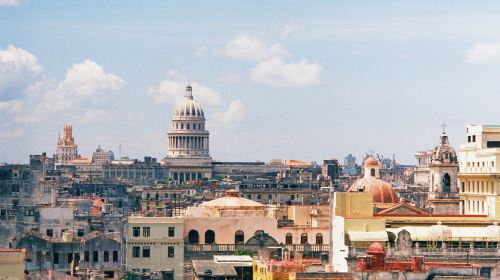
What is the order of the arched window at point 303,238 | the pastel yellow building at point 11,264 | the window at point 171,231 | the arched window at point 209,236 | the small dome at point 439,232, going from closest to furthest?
the pastel yellow building at point 11,264 < the small dome at point 439,232 < the window at point 171,231 < the arched window at point 303,238 < the arched window at point 209,236

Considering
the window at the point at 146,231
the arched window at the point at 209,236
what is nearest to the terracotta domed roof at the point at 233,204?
the arched window at the point at 209,236

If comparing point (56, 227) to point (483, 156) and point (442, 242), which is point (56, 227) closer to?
point (483, 156)

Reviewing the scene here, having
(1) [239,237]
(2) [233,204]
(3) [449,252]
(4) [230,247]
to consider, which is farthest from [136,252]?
(3) [449,252]

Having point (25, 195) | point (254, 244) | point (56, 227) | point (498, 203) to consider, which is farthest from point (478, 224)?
point (25, 195)

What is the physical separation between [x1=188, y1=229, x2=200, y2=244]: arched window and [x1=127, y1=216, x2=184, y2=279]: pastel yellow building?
414 cm

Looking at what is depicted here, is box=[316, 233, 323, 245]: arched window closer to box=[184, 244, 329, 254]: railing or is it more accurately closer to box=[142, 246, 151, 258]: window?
box=[184, 244, 329, 254]: railing

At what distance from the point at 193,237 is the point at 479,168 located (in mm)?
19674

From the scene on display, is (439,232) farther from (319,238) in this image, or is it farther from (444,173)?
(444,173)

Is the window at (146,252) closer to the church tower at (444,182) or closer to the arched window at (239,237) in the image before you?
the arched window at (239,237)

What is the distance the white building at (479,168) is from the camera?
10356 centimetres

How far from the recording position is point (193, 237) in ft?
375

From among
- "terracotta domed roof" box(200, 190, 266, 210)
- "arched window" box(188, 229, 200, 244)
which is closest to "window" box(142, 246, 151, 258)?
"arched window" box(188, 229, 200, 244)

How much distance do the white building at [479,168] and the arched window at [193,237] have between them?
17.4m

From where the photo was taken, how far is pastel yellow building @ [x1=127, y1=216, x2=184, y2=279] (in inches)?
4257
